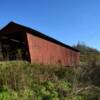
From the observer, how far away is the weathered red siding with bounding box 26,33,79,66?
16.8m

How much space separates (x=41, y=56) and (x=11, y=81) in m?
9.07

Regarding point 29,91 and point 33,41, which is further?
point 33,41

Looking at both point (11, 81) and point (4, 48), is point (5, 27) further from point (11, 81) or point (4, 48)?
point (11, 81)

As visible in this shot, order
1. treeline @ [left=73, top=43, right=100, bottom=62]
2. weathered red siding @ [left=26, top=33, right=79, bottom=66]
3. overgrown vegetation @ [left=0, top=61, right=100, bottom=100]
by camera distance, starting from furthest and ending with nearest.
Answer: treeline @ [left=73, top=43, right=100, bottom=62] → weathered red siding @ [left=26, top=33, right=79, bottom=66] → overgrown vegetation @ [left=0, top=61, right=100, bottom=100]

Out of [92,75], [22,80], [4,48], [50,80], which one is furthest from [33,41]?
[22,80]

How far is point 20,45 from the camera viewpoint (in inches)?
791

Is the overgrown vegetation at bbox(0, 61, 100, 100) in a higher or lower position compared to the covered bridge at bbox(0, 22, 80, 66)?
lower

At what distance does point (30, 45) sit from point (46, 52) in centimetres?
288

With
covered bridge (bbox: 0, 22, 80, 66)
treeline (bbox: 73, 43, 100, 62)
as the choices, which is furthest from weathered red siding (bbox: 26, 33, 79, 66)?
treeline (bbox: 73, 43, 100, 62)

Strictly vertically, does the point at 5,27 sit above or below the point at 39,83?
above

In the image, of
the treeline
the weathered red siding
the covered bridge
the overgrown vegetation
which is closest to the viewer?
the overgrown vegetation

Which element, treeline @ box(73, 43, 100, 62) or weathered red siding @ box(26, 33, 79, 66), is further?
treeline @ box(73, 43, 100, 62)

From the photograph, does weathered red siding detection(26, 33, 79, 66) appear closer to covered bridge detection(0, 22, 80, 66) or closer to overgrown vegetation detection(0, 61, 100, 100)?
covered bridge detection(0, 22, 80, 66)

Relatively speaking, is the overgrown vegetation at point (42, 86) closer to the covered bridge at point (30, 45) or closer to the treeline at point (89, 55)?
the covered bridge at point (30, 45)
